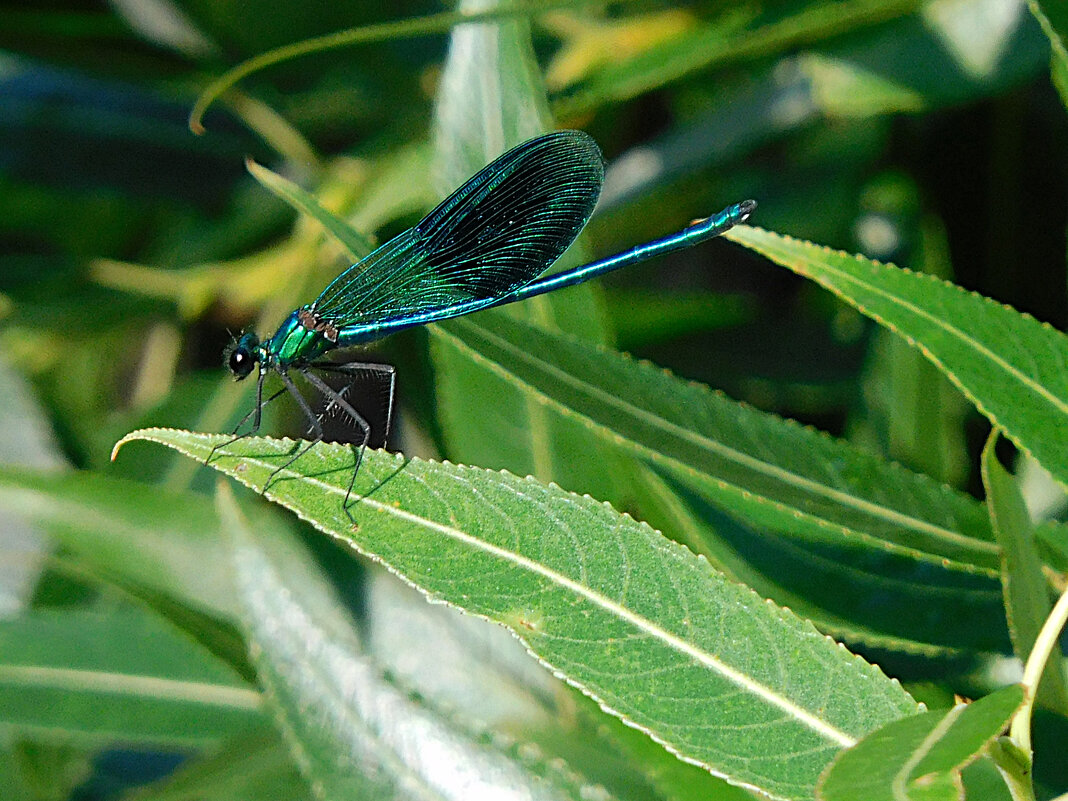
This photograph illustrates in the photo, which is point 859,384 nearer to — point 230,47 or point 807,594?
point 807,594

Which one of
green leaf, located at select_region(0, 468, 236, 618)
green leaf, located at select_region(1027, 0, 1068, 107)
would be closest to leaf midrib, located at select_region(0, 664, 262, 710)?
green leaf, located at select_region(0, 468, 236, 618)

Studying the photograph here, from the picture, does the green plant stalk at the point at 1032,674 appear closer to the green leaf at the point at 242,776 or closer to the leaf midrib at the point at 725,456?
the leaf midrib at the point at 725,456

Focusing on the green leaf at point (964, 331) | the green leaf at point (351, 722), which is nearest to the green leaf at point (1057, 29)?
the green leaf at point (964, 331)

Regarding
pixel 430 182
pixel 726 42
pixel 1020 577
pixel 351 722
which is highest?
pixel 726 42

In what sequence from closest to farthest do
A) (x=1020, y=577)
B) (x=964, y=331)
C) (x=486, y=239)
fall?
(x=1020, y=577), (x=964, y=331), (x=486, y=239)

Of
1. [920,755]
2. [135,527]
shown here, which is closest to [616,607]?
[920,755]

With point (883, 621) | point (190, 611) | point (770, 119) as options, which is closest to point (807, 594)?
point (883, 621)

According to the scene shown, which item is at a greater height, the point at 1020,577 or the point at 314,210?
the point at 314,210

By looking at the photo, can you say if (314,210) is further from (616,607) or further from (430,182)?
(430,182)
